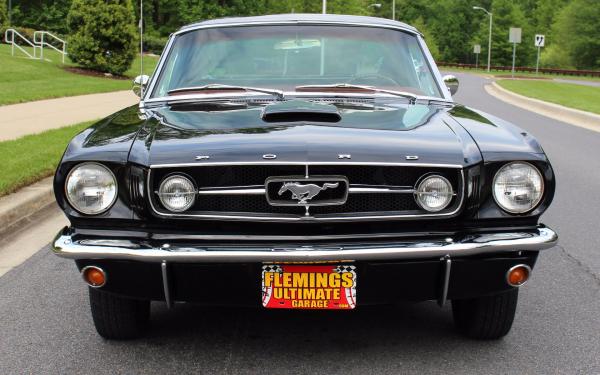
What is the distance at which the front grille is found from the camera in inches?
129

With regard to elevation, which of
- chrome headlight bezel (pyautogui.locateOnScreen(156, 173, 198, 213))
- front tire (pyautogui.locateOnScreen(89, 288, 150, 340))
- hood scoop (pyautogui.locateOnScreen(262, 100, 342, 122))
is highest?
hood scoop (pyautogui.locateOnScreen(262, 100, 342, 122))

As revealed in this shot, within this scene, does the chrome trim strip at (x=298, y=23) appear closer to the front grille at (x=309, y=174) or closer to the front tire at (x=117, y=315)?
the front grille at (x=309, y=174)

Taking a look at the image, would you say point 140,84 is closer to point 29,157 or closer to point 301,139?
point 301,139

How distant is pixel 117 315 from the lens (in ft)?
12.2

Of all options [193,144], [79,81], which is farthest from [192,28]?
[79,81]

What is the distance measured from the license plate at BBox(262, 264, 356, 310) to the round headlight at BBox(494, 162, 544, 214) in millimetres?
732

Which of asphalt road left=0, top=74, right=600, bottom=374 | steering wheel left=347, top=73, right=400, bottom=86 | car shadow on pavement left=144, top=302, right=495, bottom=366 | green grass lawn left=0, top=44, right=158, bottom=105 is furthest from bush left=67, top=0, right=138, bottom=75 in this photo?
car shadow on pavement left=144, top=302, right=495, bottom=366

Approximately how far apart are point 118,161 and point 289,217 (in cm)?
77

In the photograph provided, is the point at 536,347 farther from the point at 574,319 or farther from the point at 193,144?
the point at 193,144

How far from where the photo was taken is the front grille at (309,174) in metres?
3.27

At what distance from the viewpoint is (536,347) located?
3.79 metres

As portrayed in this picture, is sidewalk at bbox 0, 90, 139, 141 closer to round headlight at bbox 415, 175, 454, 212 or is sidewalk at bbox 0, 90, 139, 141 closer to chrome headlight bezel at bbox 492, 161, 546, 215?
round headlight at bbox 415, 175, 454, 212

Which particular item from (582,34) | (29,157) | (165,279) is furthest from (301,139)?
(582,34)

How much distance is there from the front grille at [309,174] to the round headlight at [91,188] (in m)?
0.21
